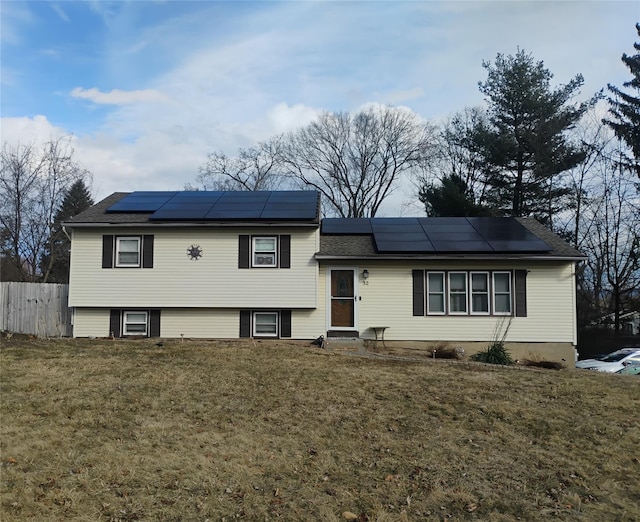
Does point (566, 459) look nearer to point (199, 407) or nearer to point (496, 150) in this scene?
point (199, 407)

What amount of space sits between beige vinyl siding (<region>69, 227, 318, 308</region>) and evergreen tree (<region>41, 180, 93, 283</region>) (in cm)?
1545

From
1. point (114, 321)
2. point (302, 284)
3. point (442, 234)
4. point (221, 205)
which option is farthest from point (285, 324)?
point (442, 234)

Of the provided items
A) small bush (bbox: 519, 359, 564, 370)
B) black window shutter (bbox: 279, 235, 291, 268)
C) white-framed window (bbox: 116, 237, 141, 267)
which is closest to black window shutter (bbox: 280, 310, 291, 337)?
black window shutter (bbox: 279, 235, 291, 268)

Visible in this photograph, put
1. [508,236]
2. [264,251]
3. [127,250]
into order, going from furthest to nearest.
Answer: [508,236]
[127,250]
[264,251]

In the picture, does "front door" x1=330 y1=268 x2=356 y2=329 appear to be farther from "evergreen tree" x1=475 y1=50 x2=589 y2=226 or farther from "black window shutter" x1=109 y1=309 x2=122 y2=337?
"evergreen tree" x1=475 y1=50 x2=589 y2=226

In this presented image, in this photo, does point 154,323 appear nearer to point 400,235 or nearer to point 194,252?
point 194,252

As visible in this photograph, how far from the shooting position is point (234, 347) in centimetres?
1407

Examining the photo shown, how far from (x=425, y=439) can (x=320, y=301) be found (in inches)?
364

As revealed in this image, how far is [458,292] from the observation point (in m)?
16.2

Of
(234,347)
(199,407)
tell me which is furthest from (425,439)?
(234,347)

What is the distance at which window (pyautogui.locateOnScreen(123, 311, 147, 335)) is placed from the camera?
16.5 m

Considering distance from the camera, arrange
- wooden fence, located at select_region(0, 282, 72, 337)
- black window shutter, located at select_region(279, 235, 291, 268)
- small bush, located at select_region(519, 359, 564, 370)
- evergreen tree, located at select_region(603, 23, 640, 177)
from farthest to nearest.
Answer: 1. evergreen tree, located at select_region(603, 23, 640, 177)
2. wooden fence, located at select_region(0, 282, 72, 337)
3. black window shutter, located at select_region(279, 235, 291, 268)
4. small bush, located at select_region(519, 359, 564, 370)

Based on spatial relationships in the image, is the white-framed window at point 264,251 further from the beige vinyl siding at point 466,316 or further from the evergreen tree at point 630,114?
the evergreen tree at point 630,114

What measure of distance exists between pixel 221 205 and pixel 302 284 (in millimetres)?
3981
